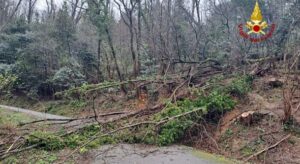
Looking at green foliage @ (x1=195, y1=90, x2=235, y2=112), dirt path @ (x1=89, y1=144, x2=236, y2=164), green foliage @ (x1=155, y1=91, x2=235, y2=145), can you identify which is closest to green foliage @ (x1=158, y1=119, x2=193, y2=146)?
green foliage @ (x1=155, y1=91, x2=235, y2=145)

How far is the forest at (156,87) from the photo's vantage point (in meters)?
6.65

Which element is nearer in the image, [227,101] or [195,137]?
[195,137]

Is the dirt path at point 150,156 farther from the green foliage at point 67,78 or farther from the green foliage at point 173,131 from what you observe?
the green foliage at point 67,78

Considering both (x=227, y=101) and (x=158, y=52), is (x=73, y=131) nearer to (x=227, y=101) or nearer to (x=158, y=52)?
(x=227, y=101)

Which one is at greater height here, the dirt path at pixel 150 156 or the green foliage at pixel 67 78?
the green foliage at pixel 67 78

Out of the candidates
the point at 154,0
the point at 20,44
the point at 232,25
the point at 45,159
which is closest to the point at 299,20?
the point at 232,25

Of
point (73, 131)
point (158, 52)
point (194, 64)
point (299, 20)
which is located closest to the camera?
point (73, 131)

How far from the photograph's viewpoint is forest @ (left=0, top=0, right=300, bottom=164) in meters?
6.65

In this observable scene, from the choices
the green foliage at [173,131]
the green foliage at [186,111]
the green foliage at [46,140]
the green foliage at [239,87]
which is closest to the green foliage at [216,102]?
the green foliage at [186,111]

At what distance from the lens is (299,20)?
42.2 feet

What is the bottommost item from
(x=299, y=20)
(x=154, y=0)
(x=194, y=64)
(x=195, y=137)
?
(x=195, y=137)

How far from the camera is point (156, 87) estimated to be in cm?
1114

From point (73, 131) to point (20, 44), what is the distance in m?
12.8

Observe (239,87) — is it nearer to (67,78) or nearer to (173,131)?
(173,131)
